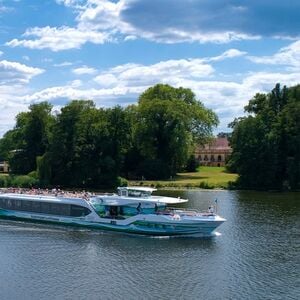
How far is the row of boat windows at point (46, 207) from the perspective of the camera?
65769 millimetres

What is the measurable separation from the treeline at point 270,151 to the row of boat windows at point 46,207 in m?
61.1

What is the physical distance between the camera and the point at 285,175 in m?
124

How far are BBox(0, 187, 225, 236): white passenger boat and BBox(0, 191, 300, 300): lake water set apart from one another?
129cm

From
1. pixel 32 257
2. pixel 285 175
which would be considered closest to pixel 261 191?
pixel 285 175

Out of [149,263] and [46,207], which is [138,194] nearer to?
[46,207]

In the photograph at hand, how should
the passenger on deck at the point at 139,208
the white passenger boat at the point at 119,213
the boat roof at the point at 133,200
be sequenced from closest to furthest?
the white passenger boat at the point at 119,213 < the boat roof at the point at 133,200 < the passenger on deck at the point at 139,208

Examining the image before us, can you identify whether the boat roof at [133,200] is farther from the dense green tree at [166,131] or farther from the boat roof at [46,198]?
the dense green tree at [166,131]

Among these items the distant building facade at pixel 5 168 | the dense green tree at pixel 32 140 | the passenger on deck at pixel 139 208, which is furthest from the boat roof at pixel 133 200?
the distant building facade at pixel 5 168

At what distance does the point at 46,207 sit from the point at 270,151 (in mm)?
66219

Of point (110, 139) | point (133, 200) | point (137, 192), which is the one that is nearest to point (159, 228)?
point (133, 200)

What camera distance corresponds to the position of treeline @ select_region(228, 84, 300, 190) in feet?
401

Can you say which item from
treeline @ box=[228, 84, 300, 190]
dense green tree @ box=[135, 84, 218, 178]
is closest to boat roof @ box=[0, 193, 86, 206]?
treeline @ box=[228, 84, 300, 190]

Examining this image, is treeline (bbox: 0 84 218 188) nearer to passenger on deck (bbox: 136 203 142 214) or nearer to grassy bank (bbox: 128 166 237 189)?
grassy bank (bbox: 128 166 237 189)

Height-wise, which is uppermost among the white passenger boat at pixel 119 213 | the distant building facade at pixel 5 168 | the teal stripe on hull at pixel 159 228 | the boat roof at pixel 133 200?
the distant building facade at pixel 5 168
